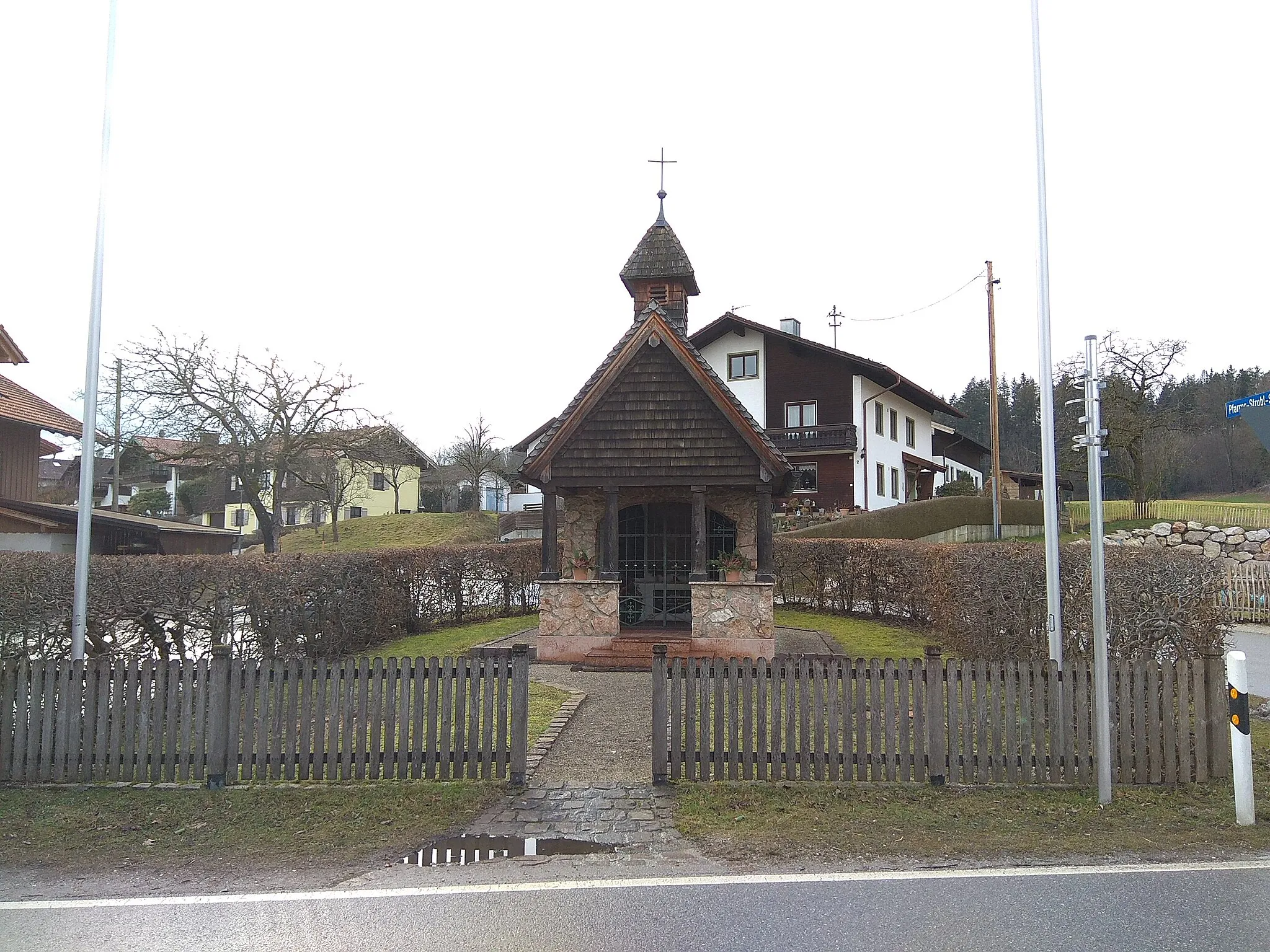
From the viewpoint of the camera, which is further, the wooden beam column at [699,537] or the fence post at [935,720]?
the wooden beam column at [699,537]

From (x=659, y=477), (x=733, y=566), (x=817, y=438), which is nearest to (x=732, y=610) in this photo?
(x=733, y=566)

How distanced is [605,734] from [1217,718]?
229 inches

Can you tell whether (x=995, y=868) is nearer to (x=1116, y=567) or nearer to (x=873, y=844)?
(x=873, y=844)

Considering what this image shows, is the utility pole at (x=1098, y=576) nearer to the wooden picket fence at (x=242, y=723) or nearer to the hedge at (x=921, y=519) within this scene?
the wooden picket fence at (x=242, y=723)

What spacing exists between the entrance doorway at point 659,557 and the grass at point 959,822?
8741 mm

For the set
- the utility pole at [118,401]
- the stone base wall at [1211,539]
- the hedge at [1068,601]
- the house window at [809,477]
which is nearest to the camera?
the hedge at [1068,601]

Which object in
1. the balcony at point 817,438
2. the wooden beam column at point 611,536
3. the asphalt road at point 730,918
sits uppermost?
the balcony at point 817,438

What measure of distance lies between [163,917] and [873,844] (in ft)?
14.8

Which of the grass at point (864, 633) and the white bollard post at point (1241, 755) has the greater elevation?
the white bollard post at point (1241, 755)

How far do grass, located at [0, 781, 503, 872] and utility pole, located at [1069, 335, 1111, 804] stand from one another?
16.5 ft

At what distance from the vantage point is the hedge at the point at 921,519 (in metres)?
32.6

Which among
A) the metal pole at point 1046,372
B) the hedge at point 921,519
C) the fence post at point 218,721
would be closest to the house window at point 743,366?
the hedge at point 921,519

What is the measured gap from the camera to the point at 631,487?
15.1 meters

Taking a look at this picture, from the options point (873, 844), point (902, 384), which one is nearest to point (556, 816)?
point (873, 844)
